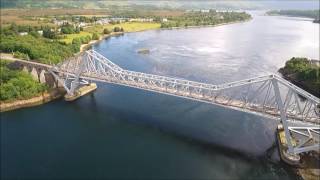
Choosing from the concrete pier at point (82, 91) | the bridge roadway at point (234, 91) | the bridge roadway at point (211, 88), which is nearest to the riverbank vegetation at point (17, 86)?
the bridge roadway at point (234, 91)

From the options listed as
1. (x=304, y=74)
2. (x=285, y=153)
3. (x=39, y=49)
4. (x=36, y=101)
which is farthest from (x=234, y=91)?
(x=39, y=49)

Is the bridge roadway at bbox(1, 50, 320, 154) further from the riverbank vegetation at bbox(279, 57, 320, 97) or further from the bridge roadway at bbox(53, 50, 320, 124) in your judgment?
the riverbank vegetation at bbox(279, 57, 320, 97)

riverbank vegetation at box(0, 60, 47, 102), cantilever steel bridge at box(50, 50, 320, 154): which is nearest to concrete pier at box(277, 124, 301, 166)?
cantilever steel bridge at box(50, 50, 320, 154)

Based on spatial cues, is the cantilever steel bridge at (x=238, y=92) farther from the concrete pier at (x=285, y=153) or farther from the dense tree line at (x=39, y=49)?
the dense tree line at (x=39, y=49)

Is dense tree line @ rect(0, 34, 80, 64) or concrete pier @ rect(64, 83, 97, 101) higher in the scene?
dense tree line @ rect(0, 34, 80, 64)

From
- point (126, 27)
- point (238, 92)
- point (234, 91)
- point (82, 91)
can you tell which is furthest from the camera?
point (126, 27)

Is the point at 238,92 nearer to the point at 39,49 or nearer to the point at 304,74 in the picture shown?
the point at 304,74
